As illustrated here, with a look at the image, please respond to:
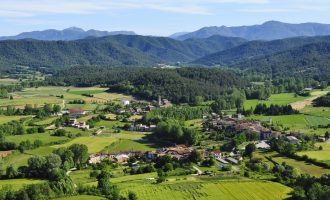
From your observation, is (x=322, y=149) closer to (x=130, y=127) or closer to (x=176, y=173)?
(x=176, y=173)

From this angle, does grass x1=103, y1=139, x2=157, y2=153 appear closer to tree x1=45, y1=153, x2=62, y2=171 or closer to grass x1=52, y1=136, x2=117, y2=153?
grass x1=52, y1=136, x2=117, y2=153

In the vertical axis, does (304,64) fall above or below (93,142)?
above

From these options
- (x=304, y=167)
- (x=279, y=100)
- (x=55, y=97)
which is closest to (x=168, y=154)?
(x=304, y=167)

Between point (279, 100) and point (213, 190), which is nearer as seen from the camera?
point (213, 190)

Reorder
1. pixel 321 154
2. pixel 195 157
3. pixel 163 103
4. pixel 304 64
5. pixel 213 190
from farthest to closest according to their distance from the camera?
pixel 304 64 → pixel 163 103 → pixel 321 154 → pixel 195 157 → pixel 213 190

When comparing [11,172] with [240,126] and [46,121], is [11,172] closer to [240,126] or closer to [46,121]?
[46,121]

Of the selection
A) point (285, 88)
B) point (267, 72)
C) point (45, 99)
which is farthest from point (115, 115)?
point (267, 72)

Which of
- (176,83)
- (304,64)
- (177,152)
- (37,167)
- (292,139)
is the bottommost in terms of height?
(177,152)

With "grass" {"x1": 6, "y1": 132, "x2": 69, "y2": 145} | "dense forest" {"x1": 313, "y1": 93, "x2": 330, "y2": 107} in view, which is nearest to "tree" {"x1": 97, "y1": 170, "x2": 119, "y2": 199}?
"grass" {"x1": 6, "y1": 132, "x2": 69, "y2": 145}

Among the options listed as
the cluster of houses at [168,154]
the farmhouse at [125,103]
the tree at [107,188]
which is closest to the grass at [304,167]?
the cluster of houses at [168,154]
